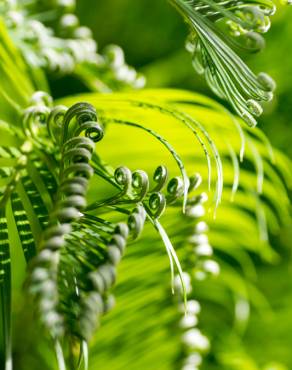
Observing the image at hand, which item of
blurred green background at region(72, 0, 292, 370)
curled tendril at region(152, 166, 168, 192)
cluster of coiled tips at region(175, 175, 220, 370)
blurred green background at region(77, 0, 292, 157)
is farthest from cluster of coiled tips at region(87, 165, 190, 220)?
blurred green background at region(77, 0, 292, 157)

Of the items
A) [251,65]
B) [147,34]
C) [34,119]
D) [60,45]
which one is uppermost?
[147,34]

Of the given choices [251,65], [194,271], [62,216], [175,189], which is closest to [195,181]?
[175,189]

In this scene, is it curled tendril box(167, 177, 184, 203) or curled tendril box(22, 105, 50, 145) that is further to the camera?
curled tendril box(22, 105, 50, 145)

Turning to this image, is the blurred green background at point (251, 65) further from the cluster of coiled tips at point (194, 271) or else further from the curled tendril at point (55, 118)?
the curled tendril at point (55, 118)

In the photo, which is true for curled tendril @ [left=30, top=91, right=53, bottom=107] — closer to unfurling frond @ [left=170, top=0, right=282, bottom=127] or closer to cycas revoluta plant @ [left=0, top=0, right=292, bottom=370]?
cycas revoluta plant @ [left=0, top=0, right=292, bottom=370]

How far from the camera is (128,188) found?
1.71ft

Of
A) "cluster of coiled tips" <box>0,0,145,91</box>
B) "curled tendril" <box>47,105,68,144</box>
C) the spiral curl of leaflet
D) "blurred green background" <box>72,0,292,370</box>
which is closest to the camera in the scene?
the spiral curl of leaflet

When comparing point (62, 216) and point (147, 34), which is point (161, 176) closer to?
point (62, 216)

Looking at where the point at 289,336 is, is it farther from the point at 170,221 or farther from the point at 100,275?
the point at 100,275

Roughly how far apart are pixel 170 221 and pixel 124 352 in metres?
0.22

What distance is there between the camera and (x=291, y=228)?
1253 mm

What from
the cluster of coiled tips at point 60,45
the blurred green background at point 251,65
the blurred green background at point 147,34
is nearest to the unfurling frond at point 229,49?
the cluster of coiled tips at point 60,45

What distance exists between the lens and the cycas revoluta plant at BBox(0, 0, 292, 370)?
481mm

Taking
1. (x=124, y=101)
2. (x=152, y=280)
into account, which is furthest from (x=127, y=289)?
(x=124, y=101)
